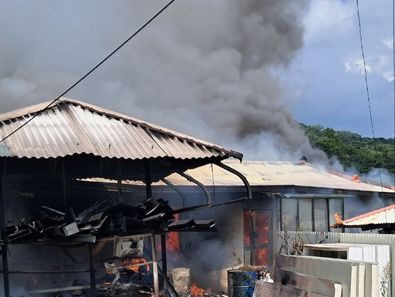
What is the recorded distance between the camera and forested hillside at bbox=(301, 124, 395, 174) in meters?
34.6

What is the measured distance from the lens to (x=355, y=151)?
37094 mm

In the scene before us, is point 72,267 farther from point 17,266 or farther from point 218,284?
point 218,284

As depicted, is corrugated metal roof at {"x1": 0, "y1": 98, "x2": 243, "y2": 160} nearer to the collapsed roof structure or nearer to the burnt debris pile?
the burnt debris pile

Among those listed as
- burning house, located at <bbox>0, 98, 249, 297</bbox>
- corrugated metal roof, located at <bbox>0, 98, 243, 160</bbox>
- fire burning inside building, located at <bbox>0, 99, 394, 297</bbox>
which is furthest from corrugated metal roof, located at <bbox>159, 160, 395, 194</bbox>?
corrugated metal roof, located at <bbox>0, 98, 243, 160</bbox>

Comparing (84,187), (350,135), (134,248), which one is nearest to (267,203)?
(84,187)

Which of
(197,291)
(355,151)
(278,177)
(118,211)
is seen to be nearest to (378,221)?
(278,177)

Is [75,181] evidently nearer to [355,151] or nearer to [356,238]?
[356,238]

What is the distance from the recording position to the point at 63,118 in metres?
7.44

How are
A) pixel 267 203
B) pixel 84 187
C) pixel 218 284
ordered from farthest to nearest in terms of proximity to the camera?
pixel 267 203 → pixel 218 284 → pixel 84 187

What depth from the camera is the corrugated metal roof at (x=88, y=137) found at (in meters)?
6.74

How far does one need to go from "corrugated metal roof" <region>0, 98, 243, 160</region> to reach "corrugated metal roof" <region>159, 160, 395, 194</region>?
4.36 metres

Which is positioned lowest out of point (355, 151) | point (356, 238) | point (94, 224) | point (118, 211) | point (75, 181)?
point (356, 238)

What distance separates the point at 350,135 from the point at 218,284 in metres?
35.5

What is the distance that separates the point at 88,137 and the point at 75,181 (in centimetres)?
320
